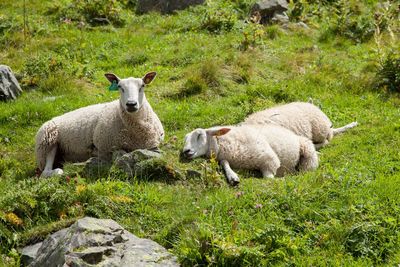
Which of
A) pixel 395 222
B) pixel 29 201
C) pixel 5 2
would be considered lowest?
pixel 5 2

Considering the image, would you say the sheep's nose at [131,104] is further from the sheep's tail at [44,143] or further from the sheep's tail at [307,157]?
the sheep's tail at [307,157]

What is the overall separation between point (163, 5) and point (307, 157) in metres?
10.1

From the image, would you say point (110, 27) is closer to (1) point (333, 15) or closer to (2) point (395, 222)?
(1) point (333, 15)

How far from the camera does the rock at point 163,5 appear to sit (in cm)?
1784

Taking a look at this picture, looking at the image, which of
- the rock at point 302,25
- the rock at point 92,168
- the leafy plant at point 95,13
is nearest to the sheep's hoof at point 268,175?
the rock at point 92,168

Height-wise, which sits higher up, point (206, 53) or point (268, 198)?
point (268, 198)

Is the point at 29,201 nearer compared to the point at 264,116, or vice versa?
the point at 29,201

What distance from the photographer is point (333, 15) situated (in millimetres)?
17031

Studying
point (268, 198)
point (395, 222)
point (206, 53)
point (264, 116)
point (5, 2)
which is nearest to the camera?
point (395, 222)

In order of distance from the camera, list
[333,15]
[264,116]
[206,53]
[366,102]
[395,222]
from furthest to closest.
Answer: [333,15] → [206,53] → [366,102] → [264,116] → [395,222]

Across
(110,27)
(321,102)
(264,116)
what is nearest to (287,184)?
(264,116)

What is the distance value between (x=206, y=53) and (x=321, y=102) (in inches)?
135

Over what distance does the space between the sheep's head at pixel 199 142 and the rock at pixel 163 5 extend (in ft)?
32.1

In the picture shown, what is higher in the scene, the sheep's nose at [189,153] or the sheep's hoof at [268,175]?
Answer: the sheep's nose at [189,153]
